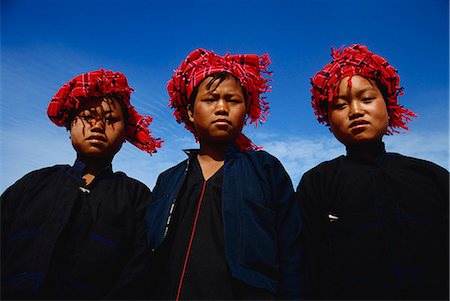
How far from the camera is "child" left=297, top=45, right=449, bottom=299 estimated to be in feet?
7.74

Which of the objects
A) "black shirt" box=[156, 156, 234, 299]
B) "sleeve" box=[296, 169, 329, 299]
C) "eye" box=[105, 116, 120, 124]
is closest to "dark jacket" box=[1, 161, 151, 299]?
"black shirt" box=[156, 156, 234, 299]

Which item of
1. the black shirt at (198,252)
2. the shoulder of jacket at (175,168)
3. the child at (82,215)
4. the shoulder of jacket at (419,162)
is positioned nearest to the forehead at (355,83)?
the shoulder of jacket at (419,162)

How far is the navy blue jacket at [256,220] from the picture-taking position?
2314 millimetres

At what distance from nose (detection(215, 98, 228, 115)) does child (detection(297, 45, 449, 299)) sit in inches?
34.9

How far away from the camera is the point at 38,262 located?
8.39 ft

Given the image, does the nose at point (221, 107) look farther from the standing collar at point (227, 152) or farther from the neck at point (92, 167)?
the neck at point (92, 167)

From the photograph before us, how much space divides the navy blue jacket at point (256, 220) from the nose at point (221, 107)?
323 millimetres

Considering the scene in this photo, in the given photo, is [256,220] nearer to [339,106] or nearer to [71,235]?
[339,106]

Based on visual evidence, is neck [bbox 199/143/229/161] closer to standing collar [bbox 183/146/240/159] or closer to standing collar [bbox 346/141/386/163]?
standing collar [bbox 183/146/240/159]

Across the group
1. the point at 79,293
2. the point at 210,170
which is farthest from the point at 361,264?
the point at 79,293

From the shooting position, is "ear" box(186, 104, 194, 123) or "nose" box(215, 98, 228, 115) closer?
"nose" box(215, 98, 228, 115)

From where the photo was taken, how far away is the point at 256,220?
8.14 ft

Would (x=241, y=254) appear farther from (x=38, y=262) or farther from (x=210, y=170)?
(x=38, y=262)

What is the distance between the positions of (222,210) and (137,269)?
0.80 m
